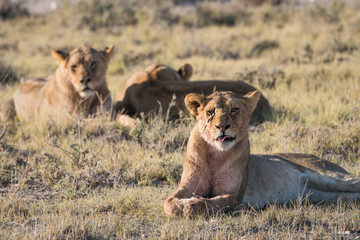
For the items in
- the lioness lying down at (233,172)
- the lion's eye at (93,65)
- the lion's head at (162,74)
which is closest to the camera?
the lioness lying down at (233,172)

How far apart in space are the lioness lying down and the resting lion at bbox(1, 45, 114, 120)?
322 cm

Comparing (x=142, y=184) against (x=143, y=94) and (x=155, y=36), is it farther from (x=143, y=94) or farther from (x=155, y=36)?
(x=155, y=36)

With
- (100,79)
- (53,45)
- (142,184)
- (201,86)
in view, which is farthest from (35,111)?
(53,45)

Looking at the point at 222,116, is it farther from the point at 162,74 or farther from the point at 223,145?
the point at 162,74

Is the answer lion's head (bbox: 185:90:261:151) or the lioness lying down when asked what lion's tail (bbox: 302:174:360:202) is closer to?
the lioness lying down

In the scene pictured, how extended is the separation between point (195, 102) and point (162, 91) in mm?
3413

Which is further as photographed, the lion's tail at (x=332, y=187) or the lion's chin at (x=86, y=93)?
the lion's chin at (x=86, y=93)

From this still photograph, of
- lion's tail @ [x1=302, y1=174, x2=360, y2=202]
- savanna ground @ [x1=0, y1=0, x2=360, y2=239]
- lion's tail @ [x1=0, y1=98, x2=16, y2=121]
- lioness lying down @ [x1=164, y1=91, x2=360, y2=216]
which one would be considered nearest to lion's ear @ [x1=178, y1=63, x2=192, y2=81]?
savanna ground @ [x1=0, y1=0, x2=360, y2=239]

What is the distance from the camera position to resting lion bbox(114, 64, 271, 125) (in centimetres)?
784

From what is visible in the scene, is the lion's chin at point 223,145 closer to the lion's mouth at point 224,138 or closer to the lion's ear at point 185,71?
the lion's mouth at point 224,138

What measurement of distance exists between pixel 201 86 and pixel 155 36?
26.9ft

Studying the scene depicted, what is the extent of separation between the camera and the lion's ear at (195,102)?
456 cm

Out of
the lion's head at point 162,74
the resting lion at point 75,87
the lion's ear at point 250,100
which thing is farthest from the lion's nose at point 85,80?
the lion's ear at point 250,100

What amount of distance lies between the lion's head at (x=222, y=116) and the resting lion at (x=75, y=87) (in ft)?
10.5
